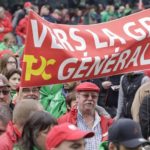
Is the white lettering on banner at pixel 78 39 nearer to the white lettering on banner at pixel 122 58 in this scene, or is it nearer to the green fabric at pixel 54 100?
the white lettering on banner at pixel 122 58

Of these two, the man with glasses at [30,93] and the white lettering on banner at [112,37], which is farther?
the man with glasses at [30,93]

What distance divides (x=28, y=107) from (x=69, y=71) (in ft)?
4.95

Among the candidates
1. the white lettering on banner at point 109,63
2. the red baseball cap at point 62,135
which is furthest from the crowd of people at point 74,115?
the white lettering on banner at point 109,63

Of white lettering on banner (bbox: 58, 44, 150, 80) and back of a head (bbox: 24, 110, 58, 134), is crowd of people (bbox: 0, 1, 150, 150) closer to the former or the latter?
back of a head (bbox: 24, 110, 58, 134)

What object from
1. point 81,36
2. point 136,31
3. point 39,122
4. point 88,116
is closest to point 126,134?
point 39,122

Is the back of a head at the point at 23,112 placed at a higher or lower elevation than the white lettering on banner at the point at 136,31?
lower

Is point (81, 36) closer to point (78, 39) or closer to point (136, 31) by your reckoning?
point (78, 39)

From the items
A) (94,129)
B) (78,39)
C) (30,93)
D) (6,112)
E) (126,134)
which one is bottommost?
(94,129)

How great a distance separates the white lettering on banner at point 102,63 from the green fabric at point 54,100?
196 cm

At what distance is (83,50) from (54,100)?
2323mm

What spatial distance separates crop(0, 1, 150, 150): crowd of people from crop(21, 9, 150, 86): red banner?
12.9 inches

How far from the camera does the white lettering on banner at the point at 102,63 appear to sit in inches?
354

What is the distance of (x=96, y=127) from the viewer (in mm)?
9250

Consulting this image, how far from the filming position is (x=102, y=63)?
362 inches
